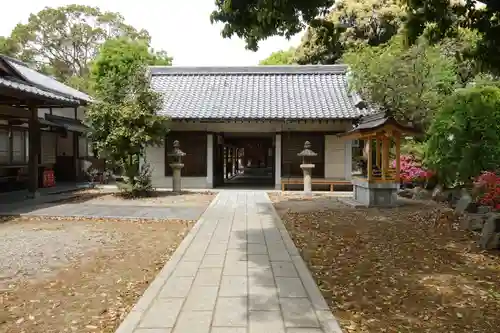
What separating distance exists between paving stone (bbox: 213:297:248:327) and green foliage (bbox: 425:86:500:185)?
8740 millimetres

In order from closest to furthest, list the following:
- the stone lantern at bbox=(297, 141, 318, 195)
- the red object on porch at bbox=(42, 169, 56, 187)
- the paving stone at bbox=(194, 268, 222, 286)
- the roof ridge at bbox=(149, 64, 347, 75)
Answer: the paving stone at bbox=(194, 268, 222, 286) → the stone lantern at bbox=(297, 141, 318, 195) → the red object on porch at bbox=(42, 169, 56, 187) → the roof ridge at bbox=(149, 64, 347, 75)

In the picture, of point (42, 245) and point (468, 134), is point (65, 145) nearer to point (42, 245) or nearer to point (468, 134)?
point (42, 245)

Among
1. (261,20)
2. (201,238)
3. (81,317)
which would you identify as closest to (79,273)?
(81,317)

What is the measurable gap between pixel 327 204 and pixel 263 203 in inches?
80.4

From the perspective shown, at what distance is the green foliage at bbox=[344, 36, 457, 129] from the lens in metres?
14.7

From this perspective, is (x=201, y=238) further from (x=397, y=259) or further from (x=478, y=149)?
(x=478, y=149)

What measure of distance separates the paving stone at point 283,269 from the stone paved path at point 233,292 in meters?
0.01

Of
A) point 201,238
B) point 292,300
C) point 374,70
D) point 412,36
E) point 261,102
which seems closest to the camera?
point 292,300

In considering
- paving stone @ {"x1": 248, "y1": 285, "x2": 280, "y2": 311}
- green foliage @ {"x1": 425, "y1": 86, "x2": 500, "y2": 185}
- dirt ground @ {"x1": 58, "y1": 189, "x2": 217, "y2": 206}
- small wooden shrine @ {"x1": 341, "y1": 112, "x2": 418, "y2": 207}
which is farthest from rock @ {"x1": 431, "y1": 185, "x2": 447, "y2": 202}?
paving stone @ {"x1": 248, "y1": 285, "x2": 280, "y2": 311}

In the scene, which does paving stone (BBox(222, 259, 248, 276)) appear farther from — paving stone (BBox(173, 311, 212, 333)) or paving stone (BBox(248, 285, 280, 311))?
paving stone (BBox(173, 311, 212, 333))

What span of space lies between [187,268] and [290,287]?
157 cm

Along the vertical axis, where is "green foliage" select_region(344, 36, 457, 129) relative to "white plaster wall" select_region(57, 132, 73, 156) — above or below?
above

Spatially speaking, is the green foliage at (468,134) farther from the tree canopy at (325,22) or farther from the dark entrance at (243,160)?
the dark entrance at (243,160)

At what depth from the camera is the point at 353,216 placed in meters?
10.1
